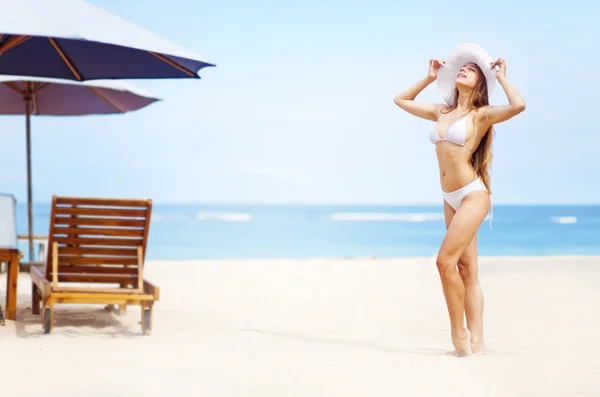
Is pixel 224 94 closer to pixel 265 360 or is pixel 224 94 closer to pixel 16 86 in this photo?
pixel 16 86

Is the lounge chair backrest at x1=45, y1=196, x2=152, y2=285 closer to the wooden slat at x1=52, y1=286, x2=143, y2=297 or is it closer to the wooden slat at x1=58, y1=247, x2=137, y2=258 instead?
the wooden slat at x1=58, y1=247, x2=137, y2=258

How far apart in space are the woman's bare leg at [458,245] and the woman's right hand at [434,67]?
0.85 metres

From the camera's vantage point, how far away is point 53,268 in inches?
224

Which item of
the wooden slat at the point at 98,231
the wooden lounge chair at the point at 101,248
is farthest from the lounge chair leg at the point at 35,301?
the wooden slat at the point at 98,231

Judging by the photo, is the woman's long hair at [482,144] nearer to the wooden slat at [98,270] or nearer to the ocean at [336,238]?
the wooden slat at [98,270]

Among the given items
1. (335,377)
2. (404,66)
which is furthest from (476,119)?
(404,66)

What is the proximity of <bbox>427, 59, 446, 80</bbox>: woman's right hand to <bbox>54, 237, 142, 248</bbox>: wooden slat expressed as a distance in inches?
91.7

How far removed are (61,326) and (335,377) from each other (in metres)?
2.46

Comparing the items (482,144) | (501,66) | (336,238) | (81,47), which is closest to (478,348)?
(482,144)

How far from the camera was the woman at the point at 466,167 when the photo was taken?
15.7 feet

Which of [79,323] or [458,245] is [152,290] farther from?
[458,245]

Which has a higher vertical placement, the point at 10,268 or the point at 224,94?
the point at 224,94

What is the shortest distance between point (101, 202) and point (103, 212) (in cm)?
7

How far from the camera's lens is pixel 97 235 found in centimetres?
595
